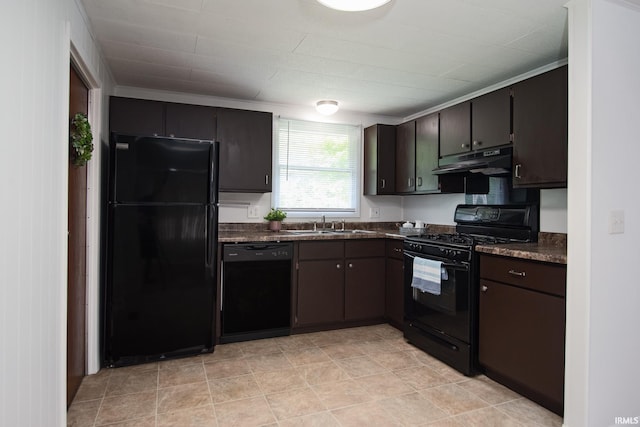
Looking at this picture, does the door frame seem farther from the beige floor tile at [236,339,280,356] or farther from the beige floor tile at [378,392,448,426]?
the beige floor tile at [378,392,448,426]

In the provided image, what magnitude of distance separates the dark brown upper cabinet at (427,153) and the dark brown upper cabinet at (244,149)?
152cm

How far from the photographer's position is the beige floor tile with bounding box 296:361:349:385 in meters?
2.58

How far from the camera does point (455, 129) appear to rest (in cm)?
330

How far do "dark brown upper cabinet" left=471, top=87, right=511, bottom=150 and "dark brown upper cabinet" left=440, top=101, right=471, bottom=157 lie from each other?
0.19 feet

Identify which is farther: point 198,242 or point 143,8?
point 198,242

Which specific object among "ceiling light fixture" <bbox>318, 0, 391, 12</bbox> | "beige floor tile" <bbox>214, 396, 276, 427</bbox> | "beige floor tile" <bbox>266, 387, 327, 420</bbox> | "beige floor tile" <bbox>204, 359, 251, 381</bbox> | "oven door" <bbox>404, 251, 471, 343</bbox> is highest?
Answer: "ceiling light fixture" <bbox>318, 0, 391, 12</bbox>

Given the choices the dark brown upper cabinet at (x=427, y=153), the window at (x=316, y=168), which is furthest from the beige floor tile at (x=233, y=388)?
the dark brown upper cabinet at (x=427, y=153)
